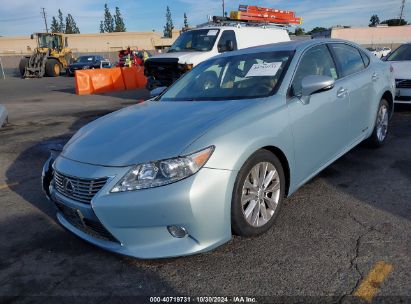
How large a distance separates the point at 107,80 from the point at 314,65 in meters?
14.4

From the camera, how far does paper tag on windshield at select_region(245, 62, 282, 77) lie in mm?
3673

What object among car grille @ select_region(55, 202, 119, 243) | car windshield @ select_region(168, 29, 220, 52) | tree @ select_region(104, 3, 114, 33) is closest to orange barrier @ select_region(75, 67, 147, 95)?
car windshield @ select_region(168, 29, 220, 52)

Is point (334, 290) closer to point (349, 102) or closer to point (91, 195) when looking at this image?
point (91, 195)

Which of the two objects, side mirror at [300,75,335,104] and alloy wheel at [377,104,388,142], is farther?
alloy wheel at [377,104,388,142]

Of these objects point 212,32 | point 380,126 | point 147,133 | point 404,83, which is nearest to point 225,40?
point 212,32

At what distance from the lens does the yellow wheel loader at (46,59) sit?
97.2 ft

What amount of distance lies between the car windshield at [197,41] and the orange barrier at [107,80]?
6.47m

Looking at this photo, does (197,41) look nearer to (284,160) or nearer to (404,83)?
(404,83)

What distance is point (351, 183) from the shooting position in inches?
165

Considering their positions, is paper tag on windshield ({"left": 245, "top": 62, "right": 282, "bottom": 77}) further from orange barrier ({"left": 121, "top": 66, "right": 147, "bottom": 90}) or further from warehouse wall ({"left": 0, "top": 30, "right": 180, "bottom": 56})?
warehouse wall ({"left": 0, "top": 30, "right": 180, "bottom": 56})

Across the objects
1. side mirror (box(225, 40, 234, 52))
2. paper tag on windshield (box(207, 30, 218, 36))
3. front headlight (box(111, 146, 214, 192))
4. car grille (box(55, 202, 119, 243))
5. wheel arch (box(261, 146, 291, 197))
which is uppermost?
paper tag on windshield (box(207, 30, 218, 36))

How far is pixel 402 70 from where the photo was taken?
7.57m

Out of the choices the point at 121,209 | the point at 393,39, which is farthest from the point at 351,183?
the point at 393,39

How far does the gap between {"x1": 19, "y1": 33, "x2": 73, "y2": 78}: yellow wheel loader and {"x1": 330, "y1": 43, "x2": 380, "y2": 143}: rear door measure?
1157 inches
